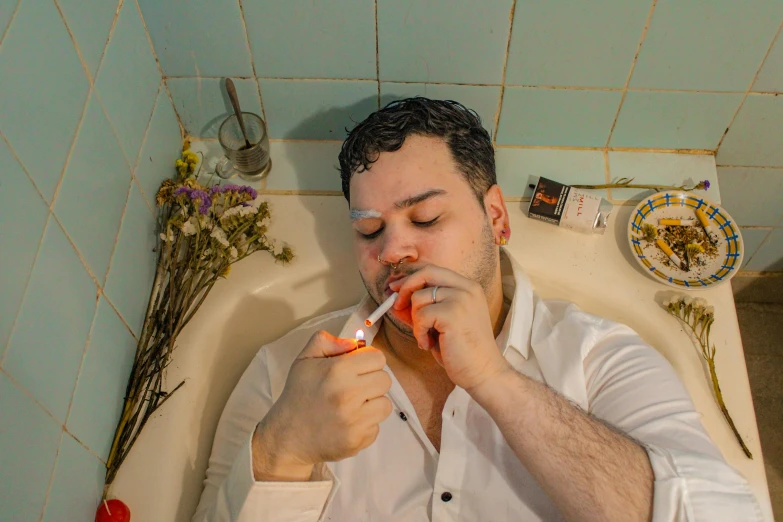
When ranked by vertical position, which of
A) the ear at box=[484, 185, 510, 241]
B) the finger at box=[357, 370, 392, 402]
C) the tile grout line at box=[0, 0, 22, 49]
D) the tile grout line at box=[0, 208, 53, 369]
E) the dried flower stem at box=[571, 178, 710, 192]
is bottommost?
the dried flower stem at box=[571, 178, 710, 192]

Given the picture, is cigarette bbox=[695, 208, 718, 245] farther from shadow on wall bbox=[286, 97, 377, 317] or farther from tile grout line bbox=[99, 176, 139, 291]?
tile grout line bbox=[99, 176, 139, 291]

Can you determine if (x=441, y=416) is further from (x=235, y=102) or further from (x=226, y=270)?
(x=235, y=102)

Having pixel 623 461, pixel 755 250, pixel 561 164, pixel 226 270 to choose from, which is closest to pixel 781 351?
pixel 755 250

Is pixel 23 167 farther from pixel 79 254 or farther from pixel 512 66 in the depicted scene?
pixel 512 66

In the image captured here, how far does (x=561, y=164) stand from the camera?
164 cm

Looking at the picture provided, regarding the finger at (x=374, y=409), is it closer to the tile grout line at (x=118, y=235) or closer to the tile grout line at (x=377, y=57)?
the tile grout line at (x=118, y=235)

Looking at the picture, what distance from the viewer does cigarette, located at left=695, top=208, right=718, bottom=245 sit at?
4.99 feet

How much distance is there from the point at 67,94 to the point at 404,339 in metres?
0.80

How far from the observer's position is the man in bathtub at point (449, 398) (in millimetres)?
953

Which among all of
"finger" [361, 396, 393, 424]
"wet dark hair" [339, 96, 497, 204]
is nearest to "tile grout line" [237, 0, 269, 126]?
A: "wet dark hair" [339, 96, 497, 204]

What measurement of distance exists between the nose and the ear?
0.80ft

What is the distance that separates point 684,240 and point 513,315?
59cm

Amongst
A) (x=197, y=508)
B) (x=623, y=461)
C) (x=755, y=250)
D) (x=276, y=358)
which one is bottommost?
(x=755, y=250)

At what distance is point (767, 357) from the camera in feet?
6.84
